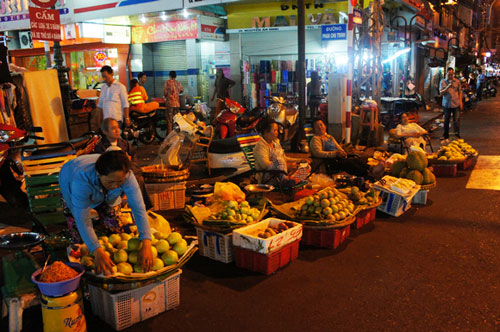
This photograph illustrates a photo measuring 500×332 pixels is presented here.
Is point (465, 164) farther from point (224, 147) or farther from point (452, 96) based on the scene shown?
point (224, 147)

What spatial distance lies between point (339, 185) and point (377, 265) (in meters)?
2.48

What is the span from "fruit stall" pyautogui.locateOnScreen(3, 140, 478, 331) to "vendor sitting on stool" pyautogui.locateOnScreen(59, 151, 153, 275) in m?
0.11

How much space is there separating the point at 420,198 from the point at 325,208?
2.62 meters

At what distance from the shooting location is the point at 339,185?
7.26 m

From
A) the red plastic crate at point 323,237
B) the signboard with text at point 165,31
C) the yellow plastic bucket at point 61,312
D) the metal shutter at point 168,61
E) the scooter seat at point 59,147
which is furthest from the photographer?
the metal shutter at point 168,61

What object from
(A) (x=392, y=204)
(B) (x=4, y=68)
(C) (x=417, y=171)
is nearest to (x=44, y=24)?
(B) (x=4, y=68)

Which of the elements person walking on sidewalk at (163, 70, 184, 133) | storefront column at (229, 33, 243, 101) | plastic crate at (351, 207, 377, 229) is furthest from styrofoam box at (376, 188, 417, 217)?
storefront column at (229, 33, 243, 101)

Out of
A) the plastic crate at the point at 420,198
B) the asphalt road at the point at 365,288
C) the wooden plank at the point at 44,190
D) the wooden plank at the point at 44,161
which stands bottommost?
the asphalt road at the point at 365,288

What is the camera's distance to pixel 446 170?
9.04 metres

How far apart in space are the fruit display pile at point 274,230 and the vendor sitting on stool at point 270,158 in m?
1.67

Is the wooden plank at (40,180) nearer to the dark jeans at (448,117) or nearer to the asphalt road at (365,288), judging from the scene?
the asphalt road at (365,288)

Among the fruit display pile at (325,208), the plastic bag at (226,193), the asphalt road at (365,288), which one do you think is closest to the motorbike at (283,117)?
the plastic bag at (226,193)

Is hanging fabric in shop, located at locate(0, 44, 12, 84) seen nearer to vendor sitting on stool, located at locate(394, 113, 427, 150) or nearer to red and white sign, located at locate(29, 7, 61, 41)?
red and white sign, located at locate(29, 7, 61, 41)

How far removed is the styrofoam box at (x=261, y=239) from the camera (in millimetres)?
4539
